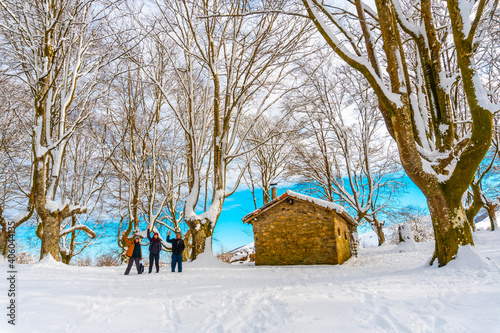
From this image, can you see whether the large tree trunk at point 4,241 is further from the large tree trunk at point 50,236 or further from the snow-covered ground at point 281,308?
the snow-covered ground at point 281,308

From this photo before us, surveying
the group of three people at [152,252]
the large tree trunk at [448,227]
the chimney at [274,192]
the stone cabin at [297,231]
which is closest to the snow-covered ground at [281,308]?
the large tree trunk at [448,227]

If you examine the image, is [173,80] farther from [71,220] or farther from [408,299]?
[408,299]

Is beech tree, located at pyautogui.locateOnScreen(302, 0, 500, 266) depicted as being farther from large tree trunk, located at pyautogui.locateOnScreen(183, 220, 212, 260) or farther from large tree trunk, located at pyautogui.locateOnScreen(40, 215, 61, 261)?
large tree trunk, located at pyautogui.locateOnScreen(40, 215, 61, 261)

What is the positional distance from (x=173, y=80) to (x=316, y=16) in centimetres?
1074

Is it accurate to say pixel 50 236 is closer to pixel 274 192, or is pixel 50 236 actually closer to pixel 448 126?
pixel 274 192

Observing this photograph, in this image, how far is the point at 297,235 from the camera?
37.7 feet

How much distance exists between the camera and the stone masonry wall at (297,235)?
36.0 feet

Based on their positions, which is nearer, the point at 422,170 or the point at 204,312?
the point at 204,312

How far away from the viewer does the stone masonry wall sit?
36.0 feet

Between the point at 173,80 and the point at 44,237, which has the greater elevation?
the point at 173,80

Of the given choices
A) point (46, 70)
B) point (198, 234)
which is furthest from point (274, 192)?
point (46, 70)

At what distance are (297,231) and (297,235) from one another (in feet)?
0.58

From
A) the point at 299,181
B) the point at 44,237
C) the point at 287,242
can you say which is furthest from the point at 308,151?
the point at 44,237

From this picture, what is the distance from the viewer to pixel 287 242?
11586 millimetres
